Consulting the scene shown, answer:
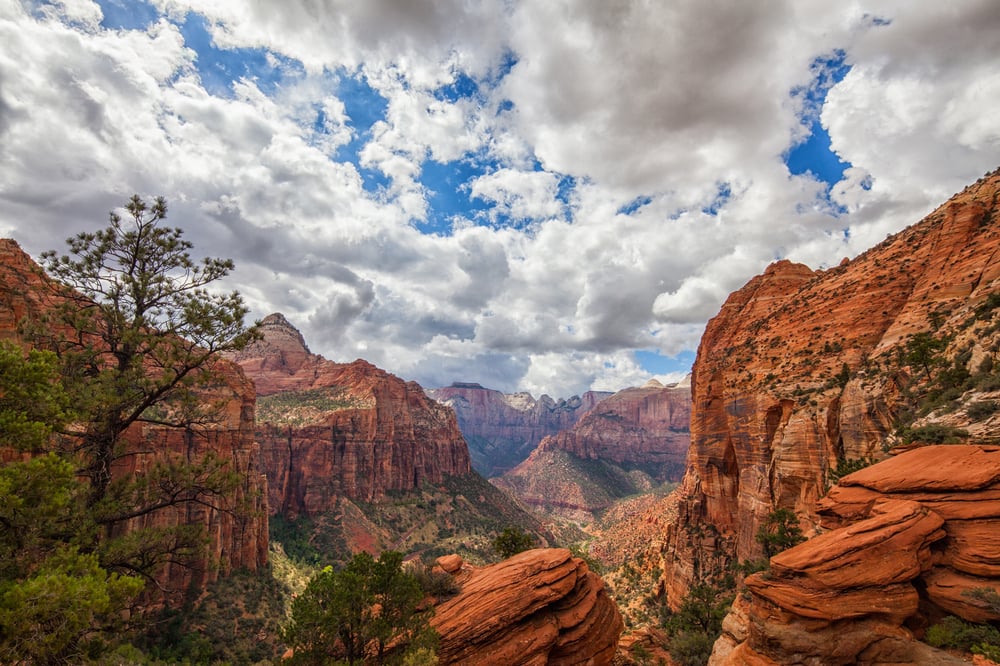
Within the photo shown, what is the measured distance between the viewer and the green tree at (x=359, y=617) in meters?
15.9

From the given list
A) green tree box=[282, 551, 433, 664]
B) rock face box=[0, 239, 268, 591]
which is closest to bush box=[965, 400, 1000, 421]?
green tree box=[282, 551, 433, 664]

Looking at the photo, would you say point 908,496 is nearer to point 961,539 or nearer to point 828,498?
point 961,539

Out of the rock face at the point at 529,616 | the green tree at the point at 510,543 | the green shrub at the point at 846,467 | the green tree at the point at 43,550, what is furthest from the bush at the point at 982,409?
the green tree at the point at 43,550

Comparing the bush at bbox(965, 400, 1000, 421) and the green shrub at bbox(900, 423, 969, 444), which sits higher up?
the bush at bbox(965, 400, 1000, 421)

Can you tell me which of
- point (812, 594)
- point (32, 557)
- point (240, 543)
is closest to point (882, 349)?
point (812, 594)

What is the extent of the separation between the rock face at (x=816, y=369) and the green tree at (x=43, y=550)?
3175 cm

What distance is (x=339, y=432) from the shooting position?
113m

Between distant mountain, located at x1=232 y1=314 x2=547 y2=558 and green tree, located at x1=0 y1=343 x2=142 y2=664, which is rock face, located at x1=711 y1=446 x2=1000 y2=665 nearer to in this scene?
green tree, located at x1=0 y1=343 x2=142 y2=664

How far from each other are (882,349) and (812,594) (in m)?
27.9

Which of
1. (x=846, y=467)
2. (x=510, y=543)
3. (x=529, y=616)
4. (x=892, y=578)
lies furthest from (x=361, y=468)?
(x=892, y=578)

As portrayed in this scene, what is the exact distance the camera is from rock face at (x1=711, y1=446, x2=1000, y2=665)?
14.7 m

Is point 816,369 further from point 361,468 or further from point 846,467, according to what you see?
point 361,468

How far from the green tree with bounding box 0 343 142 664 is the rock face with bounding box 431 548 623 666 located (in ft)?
42.6

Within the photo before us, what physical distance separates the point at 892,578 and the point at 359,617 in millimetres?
20206
